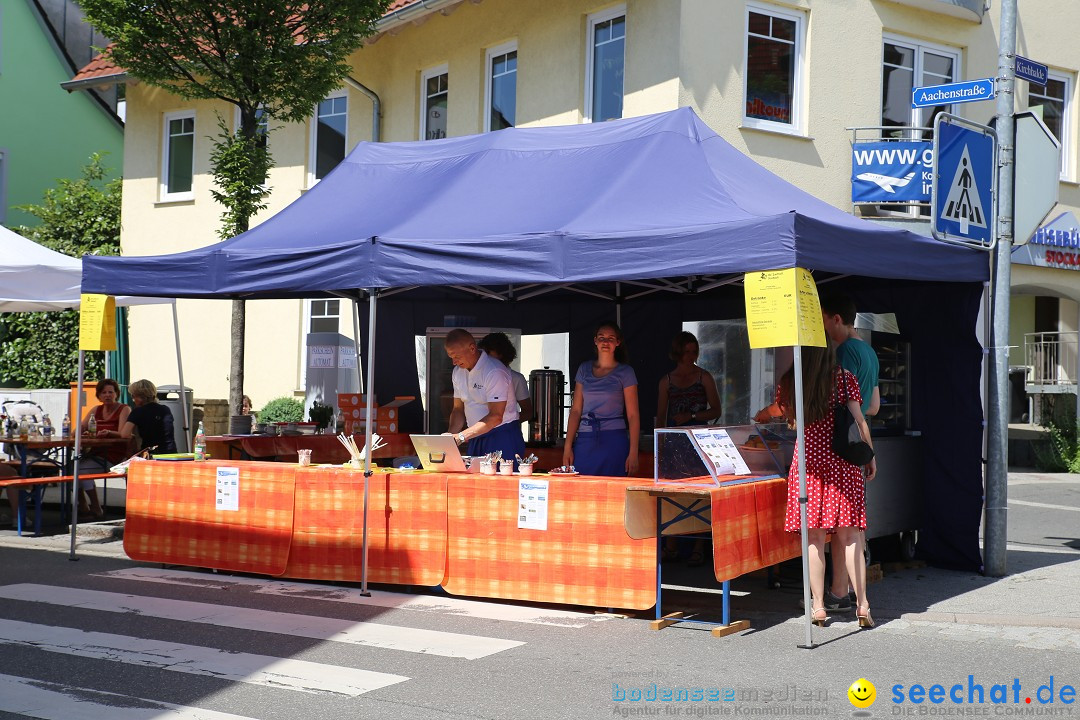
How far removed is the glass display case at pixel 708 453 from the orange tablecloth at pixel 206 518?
3077mm

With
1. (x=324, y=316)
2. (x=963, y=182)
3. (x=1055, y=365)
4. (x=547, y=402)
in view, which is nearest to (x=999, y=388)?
(x=963, y=182)

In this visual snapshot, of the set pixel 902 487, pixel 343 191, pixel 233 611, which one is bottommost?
pixel 233 611

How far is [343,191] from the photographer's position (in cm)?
1080

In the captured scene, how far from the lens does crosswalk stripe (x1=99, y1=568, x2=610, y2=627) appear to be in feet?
26.0

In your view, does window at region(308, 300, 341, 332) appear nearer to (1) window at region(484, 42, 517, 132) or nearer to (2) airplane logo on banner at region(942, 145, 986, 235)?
(1) window at region(484, 42, 517, 132)

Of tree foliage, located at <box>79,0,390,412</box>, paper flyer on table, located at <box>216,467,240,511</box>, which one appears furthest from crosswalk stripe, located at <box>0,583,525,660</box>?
tree foliage, located at <box>79,0,390,412</box>

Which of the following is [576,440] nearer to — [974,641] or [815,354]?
[815,354]

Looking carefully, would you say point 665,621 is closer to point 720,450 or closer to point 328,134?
point 720,450

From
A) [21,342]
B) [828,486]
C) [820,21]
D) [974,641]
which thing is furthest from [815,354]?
[21,342]

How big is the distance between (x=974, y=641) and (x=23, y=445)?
9316 mm

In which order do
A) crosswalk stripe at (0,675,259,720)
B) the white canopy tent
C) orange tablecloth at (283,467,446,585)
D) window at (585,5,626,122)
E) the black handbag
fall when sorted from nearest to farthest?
1. crosswalk stripe at (0,675,259,720)
2. the black handbag
3. orange tablecloth at (283,467,446,585)
4. the white canopy tent
5. window at (585,5,626,122)

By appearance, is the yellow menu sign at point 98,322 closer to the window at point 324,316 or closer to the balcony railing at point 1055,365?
the window at point 324,316

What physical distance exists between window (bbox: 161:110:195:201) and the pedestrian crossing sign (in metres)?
17.0

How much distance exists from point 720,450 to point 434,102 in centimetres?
1353
